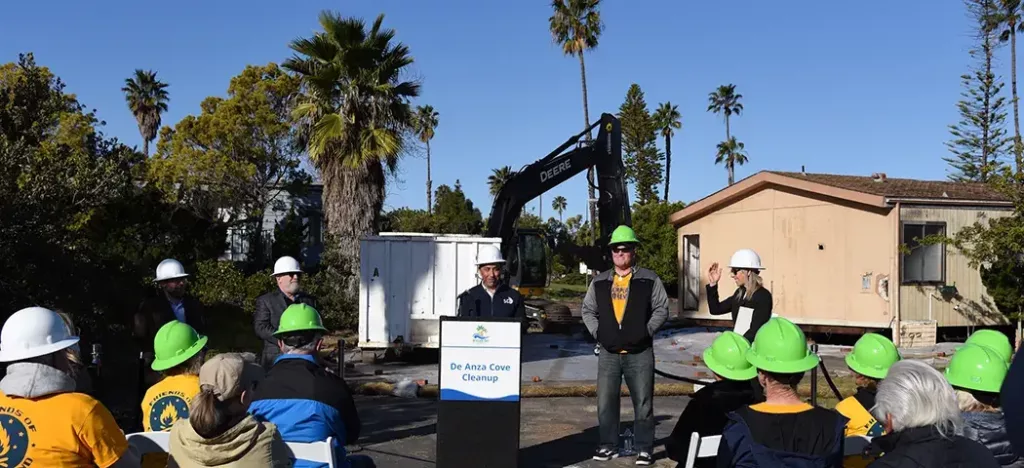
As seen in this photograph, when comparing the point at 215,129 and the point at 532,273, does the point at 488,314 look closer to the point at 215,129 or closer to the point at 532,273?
the point at 532,273

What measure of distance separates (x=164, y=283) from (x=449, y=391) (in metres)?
2.55

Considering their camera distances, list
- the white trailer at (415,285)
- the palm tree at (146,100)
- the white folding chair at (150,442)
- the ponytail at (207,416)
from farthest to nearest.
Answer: the palm tree at (146,100)
the white trailer at (415,285)
the white folding chair at (150,442)
the ponytail at (207,416)

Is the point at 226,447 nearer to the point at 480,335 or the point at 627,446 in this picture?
the point at 480,335

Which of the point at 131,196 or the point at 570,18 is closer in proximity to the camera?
the point at 131,196

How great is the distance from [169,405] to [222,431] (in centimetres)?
97

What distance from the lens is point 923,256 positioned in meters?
18.7

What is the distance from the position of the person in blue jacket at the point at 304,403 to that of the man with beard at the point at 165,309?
2.62 meters

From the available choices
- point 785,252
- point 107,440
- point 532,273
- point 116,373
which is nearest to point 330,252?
point 532,273

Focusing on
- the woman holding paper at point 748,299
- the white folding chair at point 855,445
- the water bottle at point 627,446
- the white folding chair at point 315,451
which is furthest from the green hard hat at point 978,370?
the water bottle at point 627,446

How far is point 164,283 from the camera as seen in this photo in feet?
23.6

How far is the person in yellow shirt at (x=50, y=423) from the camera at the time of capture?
125 inches

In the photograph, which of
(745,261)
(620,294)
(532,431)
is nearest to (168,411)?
(620,294)

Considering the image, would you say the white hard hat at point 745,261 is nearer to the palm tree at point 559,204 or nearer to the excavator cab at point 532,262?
the excavator cab at point 532,262

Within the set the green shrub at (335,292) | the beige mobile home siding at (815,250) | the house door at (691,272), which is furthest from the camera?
the house door at (691,272)
